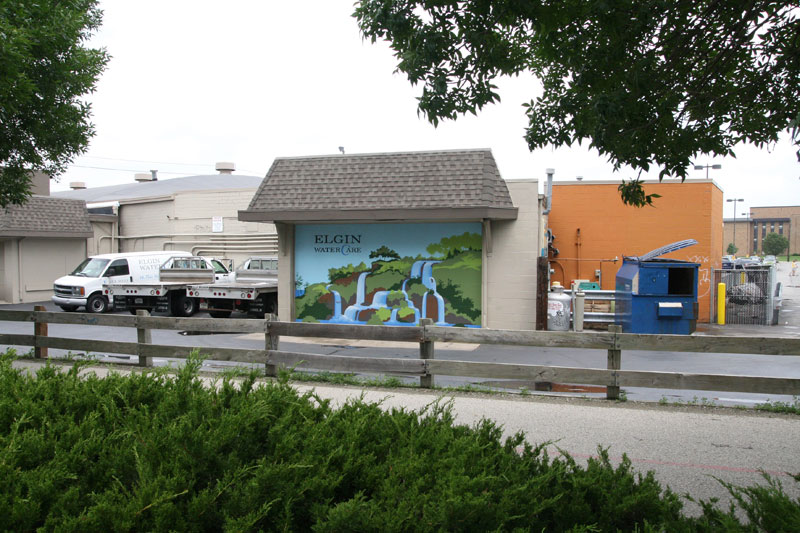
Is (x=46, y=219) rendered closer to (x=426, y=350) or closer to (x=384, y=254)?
(x=384, y=254)

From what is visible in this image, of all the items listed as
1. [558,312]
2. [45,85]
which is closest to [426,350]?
[45,85]

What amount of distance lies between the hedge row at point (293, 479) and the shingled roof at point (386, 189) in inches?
486

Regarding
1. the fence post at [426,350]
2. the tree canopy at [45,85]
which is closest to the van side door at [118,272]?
the tree canopy at [45,85]

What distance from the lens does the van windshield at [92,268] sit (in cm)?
2255

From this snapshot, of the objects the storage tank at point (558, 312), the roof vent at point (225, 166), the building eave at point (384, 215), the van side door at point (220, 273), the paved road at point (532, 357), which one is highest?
the roof vent at point (225, 166)

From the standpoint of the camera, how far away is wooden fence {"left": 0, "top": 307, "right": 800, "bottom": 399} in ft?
23.7

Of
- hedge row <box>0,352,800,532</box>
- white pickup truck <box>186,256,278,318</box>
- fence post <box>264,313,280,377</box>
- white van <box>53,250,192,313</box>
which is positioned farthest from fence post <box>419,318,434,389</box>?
white van <box>53,250,192,313</box>

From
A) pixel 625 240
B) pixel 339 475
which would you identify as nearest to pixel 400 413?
pixel 339 475

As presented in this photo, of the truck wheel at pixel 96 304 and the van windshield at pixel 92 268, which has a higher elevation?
the van windshield at pixel 92 268

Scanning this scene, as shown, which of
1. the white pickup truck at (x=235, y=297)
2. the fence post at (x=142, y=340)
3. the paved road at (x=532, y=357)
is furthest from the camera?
the white pickup truck at (x=235, y=297)

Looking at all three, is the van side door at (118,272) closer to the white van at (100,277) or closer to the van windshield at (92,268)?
the white van at (100,277)

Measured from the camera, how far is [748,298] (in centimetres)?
2078

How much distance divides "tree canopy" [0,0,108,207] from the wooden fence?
300cm

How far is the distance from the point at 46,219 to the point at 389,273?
62.9 feet
